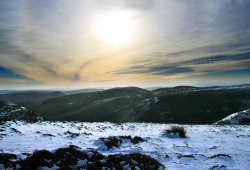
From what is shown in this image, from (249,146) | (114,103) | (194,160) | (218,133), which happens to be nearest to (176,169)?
(194,160)

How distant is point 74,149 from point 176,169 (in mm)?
5489

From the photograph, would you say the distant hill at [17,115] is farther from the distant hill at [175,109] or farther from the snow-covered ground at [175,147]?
the distant hill at [175,109]

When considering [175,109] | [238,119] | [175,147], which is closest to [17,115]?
[175,147]

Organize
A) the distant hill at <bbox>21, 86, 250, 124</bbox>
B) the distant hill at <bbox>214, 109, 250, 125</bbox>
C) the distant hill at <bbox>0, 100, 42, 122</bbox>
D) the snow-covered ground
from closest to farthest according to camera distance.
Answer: the snow-covered ground, the distant hill at <bbox>0, 100, 42, 122</bbox>, the distant hill at <bbox>214, 109, 250, 125</bbox>, the distant hill at <bbox>21, 86, 250, 124</bbox>

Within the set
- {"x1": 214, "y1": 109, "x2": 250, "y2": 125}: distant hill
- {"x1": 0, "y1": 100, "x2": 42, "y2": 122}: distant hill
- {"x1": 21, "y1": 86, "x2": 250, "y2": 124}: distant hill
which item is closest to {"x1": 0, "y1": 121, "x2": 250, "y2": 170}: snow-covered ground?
{"x1": 0, "y1": 100, "x2": 42, "y2": 122}: distant hill

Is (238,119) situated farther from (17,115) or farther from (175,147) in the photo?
(17,115)

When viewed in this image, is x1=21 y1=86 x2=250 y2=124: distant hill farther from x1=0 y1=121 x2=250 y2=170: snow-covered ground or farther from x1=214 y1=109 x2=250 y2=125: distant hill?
x1=0 y1=121 x2=250 y2=170: snow-covered ground

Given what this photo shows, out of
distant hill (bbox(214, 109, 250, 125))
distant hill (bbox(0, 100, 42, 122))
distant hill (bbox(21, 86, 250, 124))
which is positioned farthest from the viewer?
distant hill (bbox(21, 86, 250, 124))

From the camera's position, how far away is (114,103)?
305ft

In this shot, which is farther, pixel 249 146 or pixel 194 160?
pixel 249 146

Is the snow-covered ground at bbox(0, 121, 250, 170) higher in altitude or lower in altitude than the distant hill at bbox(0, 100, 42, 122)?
lower

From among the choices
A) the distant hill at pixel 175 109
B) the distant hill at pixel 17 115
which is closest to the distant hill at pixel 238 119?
the distant hill at pixel 175 109

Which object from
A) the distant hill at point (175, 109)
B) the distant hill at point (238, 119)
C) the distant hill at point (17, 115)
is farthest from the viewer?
the distant hill at point (175, 109)

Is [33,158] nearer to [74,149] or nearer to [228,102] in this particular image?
[74,149]
